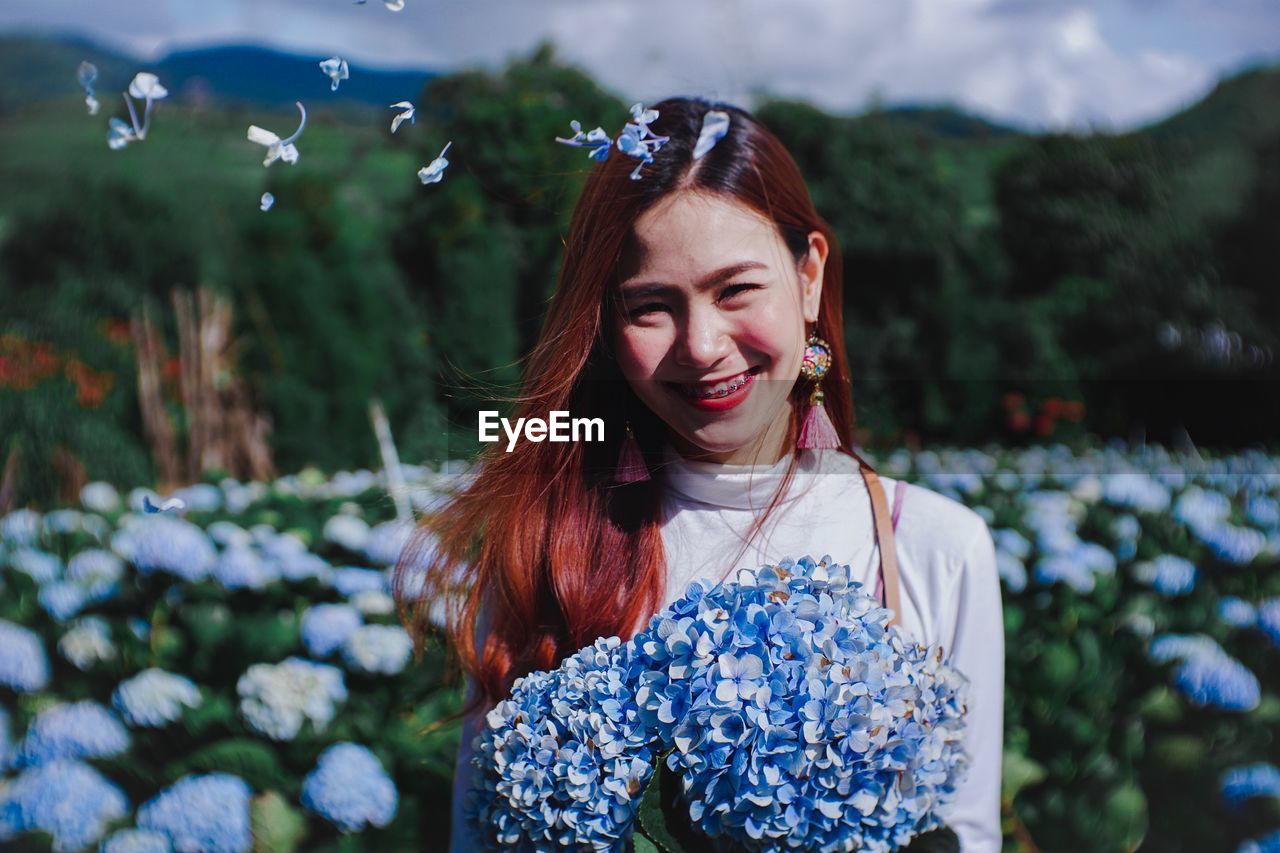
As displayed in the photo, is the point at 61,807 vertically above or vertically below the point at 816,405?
below

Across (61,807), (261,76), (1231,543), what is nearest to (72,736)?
(61,807)

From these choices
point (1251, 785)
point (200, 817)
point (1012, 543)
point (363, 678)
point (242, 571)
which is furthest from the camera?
point (1012, 543)

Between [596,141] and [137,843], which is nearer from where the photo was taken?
[596,141]

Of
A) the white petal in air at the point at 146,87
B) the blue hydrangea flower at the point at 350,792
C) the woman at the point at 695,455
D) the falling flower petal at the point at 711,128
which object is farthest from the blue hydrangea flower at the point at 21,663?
the falling flower petal at the point at 711,128

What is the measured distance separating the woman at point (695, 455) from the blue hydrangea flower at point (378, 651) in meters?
1.01

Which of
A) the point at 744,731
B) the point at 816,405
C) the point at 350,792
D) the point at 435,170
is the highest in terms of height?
the point at 435,170

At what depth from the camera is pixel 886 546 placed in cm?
102

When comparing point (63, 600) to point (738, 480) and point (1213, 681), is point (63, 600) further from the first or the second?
point (1213, 681)

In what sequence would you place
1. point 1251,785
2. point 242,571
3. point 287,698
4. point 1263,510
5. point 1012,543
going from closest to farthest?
point 1251,785 < point 287,698 < point 242,571 < point 1012,543 < point 1263,510

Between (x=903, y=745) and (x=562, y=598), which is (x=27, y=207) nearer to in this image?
(x=562, y=598)

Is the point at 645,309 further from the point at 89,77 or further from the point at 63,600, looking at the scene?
the point at 63,600

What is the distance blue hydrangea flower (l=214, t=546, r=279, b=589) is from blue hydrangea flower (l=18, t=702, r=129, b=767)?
421 millimetres

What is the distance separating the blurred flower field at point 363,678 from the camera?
171 cm

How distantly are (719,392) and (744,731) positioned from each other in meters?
0.34
